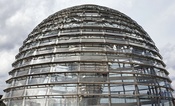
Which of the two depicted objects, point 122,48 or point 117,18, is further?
point 117,18

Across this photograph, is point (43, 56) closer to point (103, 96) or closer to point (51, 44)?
point (51, 44)

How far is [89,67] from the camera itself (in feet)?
50.4

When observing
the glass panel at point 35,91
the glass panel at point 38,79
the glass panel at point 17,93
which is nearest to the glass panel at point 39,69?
the glass panel at point 38,79

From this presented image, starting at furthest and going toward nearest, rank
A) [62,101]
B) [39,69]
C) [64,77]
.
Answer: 1. [39,69]
2. [64,77]
3. [62,101]

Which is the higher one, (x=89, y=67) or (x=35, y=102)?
(x=89, y=67)

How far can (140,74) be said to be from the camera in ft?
51.4

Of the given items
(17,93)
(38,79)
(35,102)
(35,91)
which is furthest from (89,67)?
(17,93)

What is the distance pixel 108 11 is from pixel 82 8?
2.75 metres

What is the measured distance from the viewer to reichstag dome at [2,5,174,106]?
47.4 feet

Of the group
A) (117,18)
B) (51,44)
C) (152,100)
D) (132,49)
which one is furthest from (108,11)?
(152,100)

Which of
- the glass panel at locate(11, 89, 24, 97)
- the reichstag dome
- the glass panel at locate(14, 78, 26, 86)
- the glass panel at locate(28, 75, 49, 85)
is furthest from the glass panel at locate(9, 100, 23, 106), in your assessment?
the glass panel at locate(28, 75, 49, 85)

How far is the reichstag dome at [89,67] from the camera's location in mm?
14445

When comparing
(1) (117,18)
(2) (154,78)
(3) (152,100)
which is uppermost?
(1) (117,18)

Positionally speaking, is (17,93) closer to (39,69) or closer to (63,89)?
(39,69)
